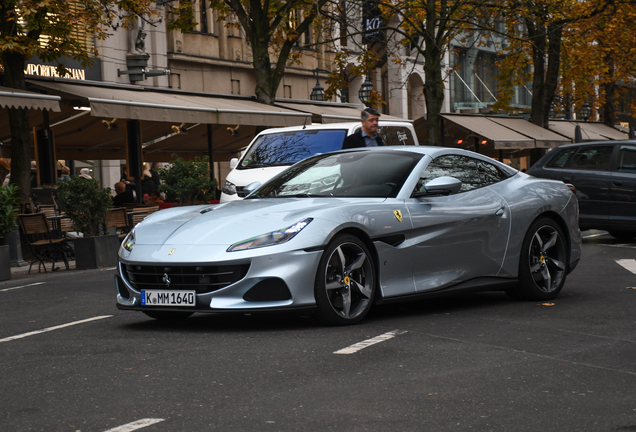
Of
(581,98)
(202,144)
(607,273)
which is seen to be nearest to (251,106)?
(202,144)

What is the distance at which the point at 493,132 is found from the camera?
1267 inches

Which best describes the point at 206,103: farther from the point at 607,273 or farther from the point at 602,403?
the point at 602,403

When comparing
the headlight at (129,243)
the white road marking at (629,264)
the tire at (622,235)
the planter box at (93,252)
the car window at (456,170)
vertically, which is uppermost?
the car window at (456,170)

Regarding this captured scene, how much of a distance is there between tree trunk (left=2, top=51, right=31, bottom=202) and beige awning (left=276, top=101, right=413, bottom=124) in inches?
334

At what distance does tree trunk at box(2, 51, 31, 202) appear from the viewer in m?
17.3

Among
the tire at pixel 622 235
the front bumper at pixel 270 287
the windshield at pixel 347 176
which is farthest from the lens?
the tire at pixel 622 235

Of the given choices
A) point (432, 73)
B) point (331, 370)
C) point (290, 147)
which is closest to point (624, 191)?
point (290, 147)

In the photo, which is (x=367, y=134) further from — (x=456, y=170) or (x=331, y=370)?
(x=331, y=370)

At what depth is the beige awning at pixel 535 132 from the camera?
113 feet

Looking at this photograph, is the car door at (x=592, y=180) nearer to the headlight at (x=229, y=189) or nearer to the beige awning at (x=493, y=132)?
the headlight at (x=229, y=189)

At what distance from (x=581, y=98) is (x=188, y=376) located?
43.7m

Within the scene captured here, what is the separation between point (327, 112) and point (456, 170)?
17.6 meters

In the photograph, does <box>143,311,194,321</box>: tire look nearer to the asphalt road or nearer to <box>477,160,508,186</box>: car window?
the asphalt road

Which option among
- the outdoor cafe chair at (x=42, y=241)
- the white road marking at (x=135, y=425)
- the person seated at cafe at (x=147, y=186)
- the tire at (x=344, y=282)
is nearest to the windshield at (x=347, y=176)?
the tire at (x=344, y=282)
